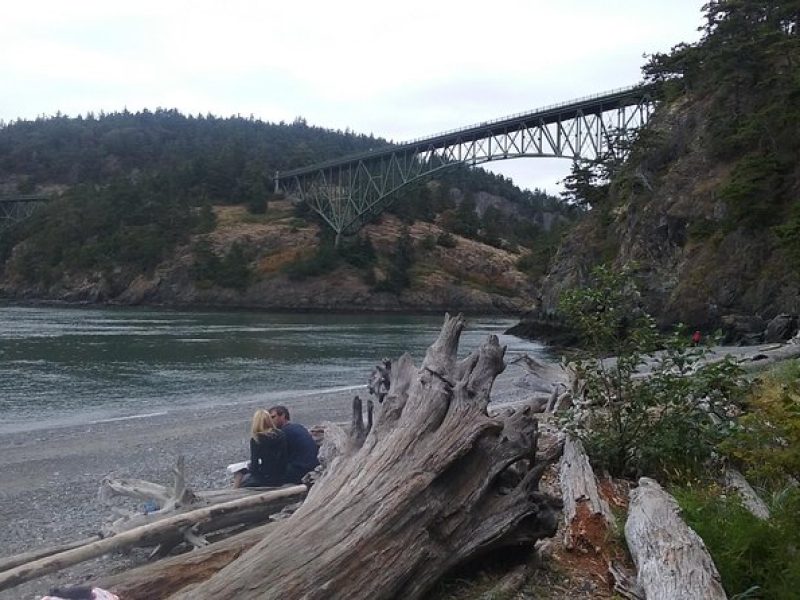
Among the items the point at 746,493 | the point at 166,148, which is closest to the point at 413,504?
the point at 746,493

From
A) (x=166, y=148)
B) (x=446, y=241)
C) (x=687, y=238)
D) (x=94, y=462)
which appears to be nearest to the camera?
(x=94, y=462)

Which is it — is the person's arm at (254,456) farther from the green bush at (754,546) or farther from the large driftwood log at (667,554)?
the green bush at (754,546)

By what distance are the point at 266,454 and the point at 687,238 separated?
97.3ft

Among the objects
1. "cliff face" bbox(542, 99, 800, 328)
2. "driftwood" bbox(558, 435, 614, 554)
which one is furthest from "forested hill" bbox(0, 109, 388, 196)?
"driftwood" bbox(558, 435, 614, 554)

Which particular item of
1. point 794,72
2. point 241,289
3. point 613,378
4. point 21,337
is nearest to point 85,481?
point 613,378

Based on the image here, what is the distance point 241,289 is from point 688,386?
249 feet

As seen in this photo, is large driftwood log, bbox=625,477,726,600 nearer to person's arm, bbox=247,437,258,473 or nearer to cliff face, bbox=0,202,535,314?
person's arm, bbox=247,437,258,473

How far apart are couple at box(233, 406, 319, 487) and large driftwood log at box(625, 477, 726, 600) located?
350 cm

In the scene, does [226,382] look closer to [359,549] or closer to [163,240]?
[359,549]

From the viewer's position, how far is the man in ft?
23.1

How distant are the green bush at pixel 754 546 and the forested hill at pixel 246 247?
5704cm

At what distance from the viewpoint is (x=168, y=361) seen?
3005 cm

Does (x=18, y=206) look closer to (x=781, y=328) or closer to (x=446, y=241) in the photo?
(x=446, y=241)

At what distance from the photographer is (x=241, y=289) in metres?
79.4
